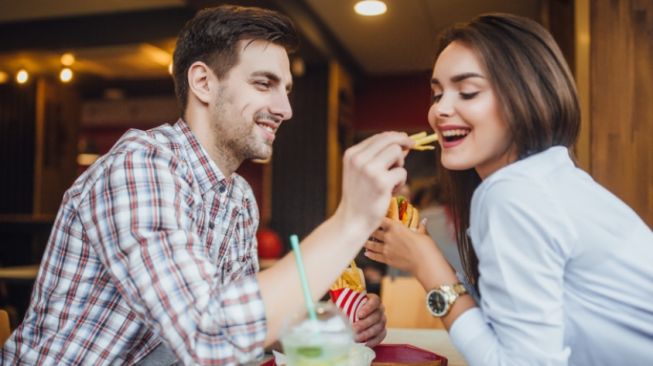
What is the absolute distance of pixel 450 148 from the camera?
1.24 meters

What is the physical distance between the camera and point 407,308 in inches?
94.3

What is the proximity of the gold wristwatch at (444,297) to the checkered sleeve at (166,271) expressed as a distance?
1.12ft

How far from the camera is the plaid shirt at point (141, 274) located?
3.16ft

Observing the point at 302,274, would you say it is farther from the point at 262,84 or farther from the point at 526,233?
the point at 262,84

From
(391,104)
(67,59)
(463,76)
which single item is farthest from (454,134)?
(391,104)

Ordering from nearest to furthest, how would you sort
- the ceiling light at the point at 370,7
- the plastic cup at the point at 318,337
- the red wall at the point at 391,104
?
the plastic cup at the point at 318,337 < the ceiling light at the point at 370,7 < the red wall at the point at 391,104

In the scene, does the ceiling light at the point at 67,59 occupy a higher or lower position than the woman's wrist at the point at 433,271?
higher

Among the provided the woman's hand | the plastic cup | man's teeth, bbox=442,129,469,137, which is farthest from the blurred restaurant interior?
the plastic cup

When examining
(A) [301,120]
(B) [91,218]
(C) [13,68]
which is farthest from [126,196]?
(C) [13,68]

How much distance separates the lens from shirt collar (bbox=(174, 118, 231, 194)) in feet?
4.66

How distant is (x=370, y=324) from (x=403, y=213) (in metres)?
0.28

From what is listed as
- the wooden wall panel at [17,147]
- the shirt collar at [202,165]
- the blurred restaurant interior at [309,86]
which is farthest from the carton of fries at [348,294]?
the wooden wall panel at [17,147]

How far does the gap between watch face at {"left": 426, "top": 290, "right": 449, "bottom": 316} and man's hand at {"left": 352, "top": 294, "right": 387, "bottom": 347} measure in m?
0.30

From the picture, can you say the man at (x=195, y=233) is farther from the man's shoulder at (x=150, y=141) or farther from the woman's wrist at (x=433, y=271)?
the woman's wrist at (x=433, y=271)
